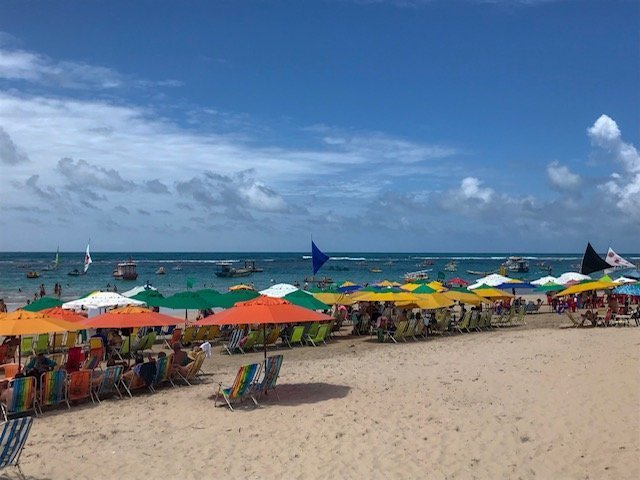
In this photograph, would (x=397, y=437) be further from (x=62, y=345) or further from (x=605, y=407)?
(x=62, y=345)

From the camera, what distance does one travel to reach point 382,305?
2247 cm

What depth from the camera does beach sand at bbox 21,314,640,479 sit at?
21.0 ft

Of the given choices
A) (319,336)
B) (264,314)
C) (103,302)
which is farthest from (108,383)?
(319,336)

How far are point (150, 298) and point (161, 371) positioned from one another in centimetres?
748

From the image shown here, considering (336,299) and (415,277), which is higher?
(336,299)

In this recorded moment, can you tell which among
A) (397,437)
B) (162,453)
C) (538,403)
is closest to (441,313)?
(538,403)

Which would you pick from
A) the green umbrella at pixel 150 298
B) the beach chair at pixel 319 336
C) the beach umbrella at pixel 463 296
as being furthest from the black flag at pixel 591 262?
the green umbrella at pixel 150 298

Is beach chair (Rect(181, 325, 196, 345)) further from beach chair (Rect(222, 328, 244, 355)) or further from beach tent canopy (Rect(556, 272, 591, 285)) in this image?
beach tent canopy (Rect(556, 272, 591, 285))

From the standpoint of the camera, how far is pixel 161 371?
34.1 feet

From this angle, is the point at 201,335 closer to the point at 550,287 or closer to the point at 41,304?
the point at 41,304

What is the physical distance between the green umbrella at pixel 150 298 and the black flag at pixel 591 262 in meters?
20.5

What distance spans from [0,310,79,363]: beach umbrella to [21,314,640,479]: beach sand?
123 cm

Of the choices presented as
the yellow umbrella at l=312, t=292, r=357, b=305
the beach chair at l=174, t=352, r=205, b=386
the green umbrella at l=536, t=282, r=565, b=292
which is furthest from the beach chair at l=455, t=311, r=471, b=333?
the beach chair at l=174, t=352, r=205, b=386

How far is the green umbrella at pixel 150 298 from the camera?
16.4 meters
